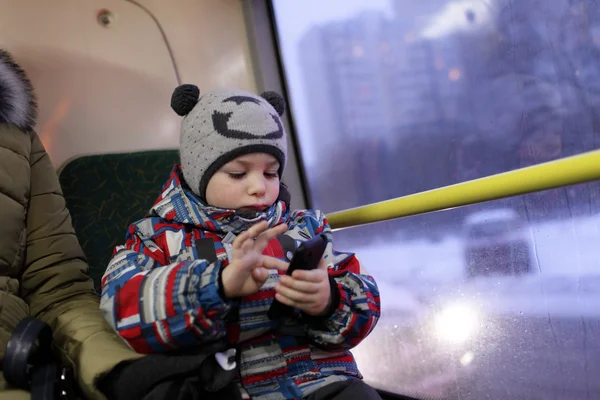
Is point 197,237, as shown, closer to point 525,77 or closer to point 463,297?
point 463,297

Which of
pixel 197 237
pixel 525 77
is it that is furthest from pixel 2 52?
pixel 525 77

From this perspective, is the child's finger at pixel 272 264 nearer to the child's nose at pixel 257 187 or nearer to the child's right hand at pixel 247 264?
the child's right hand at pixel 247 264

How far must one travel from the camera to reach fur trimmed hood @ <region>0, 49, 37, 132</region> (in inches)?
57.0

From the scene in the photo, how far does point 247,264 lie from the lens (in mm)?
1048

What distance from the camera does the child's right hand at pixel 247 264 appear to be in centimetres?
105

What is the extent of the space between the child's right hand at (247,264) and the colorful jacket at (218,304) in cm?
3

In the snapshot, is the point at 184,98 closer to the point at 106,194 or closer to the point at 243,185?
the point at 243,185

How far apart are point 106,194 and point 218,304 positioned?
85cm

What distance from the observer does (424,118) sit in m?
1.81

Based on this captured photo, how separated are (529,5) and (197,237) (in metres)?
1.08

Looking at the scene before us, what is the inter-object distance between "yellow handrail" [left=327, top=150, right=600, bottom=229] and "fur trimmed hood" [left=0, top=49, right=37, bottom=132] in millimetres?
999

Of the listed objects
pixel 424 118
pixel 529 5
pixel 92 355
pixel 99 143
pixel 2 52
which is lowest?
pixel 92 355

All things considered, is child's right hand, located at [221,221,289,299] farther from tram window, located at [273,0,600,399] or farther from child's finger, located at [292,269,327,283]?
tram window, located at [273,0,600,399]

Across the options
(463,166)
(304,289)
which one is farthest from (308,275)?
(463,166)
